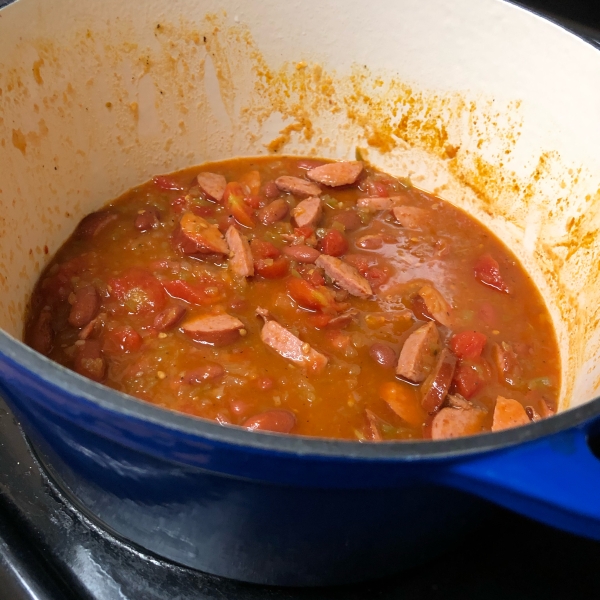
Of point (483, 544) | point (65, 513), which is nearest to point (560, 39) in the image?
point (483, 544)

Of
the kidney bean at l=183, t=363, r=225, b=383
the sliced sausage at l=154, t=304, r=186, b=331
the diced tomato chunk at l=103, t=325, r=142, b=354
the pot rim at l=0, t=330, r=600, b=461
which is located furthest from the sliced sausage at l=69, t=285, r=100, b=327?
the pot rim at l=0, t=330, r=600, b=461

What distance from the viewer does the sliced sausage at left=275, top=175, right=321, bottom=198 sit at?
2.75 metres

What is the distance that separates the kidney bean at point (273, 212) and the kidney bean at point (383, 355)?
0.80 meters

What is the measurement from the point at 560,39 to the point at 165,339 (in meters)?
1.84

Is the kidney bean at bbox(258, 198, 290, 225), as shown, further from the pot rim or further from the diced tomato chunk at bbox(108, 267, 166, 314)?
the pot rim

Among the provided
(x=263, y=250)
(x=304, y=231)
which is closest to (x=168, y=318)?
(x=263, y=250)

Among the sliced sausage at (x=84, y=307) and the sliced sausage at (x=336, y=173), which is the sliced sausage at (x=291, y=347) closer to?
the sliced sausage at (x=84, y=307)

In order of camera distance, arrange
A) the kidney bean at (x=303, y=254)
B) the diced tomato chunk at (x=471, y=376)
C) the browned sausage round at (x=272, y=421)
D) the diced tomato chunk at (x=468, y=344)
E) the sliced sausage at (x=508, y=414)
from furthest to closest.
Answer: the kidney bean at (x=303, y=254) < the diced tomato chunk at (x=468, y=344) < the diced tomato chunk at (x=471, y=376) < the sliced sausage at (x=508, y=414) < the browned sausage round at (x=272, y=421)

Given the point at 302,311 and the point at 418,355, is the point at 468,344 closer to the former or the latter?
the point at 418,355

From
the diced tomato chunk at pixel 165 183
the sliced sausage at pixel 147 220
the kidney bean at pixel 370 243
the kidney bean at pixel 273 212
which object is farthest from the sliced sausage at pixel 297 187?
the sliced sausage at pixel 147 220

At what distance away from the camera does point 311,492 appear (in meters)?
1.08

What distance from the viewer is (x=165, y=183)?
283 centimetres

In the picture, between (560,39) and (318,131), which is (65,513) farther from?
(560,39)

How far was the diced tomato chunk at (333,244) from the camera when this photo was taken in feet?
8.07
